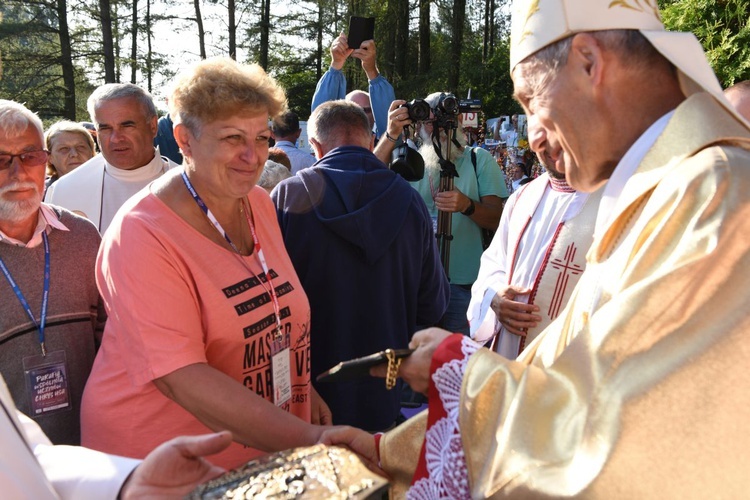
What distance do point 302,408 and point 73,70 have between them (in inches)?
906

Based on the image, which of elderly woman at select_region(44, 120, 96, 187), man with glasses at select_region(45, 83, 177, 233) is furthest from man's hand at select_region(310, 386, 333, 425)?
elderly woman at select_region(44, 120, 96, 187)

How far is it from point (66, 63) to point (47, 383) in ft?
74.8

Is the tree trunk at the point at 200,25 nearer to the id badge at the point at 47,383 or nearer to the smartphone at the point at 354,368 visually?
the id badge at the point at 47,383

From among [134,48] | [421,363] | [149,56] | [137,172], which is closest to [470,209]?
[137,172]

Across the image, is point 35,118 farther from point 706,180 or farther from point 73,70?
point 73,70

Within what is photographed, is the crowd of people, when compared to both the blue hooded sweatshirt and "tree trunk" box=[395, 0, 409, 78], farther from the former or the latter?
"tree trunk" box=[395, 0, 409, 78]

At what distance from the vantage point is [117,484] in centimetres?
137

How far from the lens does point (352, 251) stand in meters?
2.91

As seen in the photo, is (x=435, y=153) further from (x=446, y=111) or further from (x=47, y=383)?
(x=47, y=383)

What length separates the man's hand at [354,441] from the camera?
171 cm

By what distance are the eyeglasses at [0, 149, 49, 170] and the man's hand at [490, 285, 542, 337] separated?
1.92 metres

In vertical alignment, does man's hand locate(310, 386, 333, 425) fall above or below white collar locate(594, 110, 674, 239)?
below

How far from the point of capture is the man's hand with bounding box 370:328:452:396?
1.38m

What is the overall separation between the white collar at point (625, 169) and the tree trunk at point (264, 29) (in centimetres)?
2606
